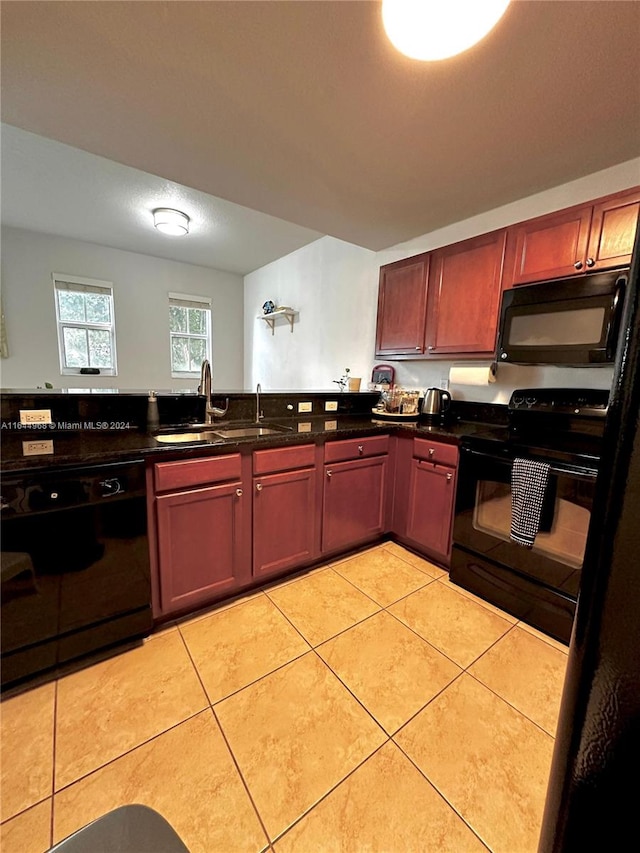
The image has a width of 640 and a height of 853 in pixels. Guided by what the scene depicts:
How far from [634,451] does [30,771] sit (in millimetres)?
1802

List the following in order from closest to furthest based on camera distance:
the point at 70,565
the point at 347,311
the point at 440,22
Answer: the point at 440,22
the point at 70,565
the point at 347,311

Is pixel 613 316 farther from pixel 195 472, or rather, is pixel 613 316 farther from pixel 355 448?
pixel 195 472

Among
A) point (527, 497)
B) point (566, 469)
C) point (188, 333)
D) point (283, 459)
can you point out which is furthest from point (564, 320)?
point (188, 333)

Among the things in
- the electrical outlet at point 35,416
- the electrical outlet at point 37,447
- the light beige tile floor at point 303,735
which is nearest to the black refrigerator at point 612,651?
the light beige tile floor at point 303,735

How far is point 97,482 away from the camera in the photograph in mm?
1400

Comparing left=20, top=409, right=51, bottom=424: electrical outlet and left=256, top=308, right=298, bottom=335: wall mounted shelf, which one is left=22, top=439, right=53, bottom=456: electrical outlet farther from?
left=256, top=308, right=298, bottom=335: wall mounted shelf

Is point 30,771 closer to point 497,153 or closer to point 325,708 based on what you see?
point 325,708

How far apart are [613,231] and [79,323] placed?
5147 millimetres

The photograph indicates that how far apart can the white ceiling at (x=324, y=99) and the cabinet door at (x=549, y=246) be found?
9.9 inches

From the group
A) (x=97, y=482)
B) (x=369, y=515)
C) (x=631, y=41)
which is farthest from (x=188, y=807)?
(x=631, y=41)

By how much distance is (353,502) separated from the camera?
91.7 inches

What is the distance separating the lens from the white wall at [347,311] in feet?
6.70

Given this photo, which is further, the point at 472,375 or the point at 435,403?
the point at 435,403

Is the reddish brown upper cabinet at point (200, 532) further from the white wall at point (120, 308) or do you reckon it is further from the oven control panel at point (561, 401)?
the white wall at point (120, 308)
